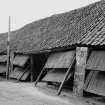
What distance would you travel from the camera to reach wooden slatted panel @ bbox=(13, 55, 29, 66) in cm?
1566

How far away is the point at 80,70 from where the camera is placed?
32.4ft

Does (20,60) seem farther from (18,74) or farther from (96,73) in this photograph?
(96,73)

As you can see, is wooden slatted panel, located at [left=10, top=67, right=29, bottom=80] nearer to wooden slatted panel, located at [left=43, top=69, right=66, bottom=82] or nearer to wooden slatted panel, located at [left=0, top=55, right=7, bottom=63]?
wooden slatted panel, located at [left=0, top=55, right=7, bottom=63]

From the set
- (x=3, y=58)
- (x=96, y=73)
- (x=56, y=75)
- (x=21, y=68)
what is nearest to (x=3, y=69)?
(x=3, y=58)

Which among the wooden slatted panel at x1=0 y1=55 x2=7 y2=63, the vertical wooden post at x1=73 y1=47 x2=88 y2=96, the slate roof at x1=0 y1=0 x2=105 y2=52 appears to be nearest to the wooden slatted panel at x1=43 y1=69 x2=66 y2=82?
the vertical wooden post at x1=73 y1=47 x2=88 y2=96

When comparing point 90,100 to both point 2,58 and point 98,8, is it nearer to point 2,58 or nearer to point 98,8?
point 98,8

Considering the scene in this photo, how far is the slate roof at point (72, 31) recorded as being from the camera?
10453 millimetres

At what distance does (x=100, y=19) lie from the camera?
11.8 metres

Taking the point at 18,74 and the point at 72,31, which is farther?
the point at 18,74

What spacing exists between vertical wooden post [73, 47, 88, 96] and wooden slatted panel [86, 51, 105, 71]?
1.53ft

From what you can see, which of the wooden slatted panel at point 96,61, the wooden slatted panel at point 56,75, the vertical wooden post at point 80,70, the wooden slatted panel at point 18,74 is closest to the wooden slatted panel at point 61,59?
the wooden slatted panel at point 56,75

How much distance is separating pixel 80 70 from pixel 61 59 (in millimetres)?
1675

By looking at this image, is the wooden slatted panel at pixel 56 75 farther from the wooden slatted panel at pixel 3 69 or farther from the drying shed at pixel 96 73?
the wooden slatted panel at pixel 3 69

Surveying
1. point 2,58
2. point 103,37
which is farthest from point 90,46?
point 2,58
